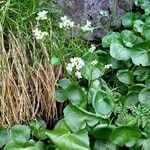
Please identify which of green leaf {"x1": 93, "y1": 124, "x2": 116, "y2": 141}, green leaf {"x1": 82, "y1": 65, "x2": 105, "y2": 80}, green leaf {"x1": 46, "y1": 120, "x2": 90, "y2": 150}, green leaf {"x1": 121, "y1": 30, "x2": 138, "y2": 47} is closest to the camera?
green leaf {"x1": 46, "y1": 120, "x2": 90, "y2": 150}

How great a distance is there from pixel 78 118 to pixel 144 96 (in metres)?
0.38

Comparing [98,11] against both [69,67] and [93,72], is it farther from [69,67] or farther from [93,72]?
[69,67]

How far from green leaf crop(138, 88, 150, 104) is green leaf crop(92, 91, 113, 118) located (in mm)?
170

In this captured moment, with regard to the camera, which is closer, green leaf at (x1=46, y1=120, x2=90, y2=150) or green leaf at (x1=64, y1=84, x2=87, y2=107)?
green leaf at (x1=46, y1=120, x2=90, y2=150)

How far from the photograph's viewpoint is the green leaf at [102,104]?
2326 mm

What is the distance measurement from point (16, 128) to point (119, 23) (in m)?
1.02

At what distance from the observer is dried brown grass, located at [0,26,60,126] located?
7.83 ft

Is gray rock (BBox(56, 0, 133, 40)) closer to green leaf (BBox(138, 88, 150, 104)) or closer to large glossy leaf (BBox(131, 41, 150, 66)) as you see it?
large glossy leaf (BBox(131, 41, 150, 66))

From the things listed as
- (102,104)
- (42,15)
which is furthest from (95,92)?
(42,15)

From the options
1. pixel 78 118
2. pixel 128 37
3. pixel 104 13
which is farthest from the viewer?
pixel 104 13

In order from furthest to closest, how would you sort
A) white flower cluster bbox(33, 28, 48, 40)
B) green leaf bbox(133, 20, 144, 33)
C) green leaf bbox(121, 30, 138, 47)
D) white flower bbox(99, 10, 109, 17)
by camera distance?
1. white flower bbox(99, 10, 109, 17)
2. green leaf bbox(133, 20, 144, 33)
3. green leaf bbox(121, 30, 138, 47)
4. white flower cluster bbox(33, 28, 48, 40)

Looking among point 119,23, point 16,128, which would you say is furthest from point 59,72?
point 119,23

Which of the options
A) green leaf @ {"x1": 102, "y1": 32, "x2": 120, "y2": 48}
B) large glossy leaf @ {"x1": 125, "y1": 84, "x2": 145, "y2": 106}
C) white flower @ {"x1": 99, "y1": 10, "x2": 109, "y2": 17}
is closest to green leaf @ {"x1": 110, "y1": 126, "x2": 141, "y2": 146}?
large glossy leaf @ {"x1": 125, "y1": 84, "x2": 145, "y2": 106}

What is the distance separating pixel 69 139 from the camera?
2.18 m
